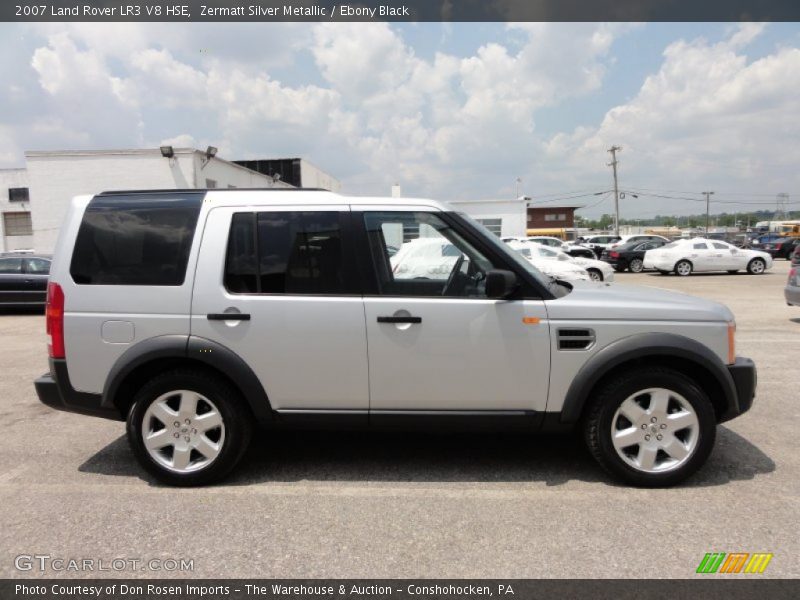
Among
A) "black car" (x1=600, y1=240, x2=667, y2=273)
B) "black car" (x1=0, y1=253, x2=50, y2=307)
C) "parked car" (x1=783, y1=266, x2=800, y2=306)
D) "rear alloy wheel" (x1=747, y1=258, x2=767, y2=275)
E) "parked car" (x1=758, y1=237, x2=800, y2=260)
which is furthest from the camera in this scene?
"parked car" (x1=758, y1=237, x2=800, y2=260)

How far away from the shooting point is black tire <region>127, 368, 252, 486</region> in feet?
11.4

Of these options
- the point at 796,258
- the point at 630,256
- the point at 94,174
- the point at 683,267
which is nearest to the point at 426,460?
the point at 796,258

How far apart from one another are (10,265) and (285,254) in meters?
12.7

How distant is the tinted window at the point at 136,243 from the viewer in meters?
3.53

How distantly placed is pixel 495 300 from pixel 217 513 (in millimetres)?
2131

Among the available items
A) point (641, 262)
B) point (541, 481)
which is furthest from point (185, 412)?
point (641, 262)

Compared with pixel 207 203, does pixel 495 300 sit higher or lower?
lower

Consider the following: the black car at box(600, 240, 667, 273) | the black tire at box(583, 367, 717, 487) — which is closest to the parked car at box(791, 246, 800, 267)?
the black tire at box(583, 367, 717, 487)

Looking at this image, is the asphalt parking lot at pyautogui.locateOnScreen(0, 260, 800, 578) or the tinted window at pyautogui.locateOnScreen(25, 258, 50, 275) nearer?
the asphalt parking lot at pyautogui.locateOnScreen(0, 260, 800, 578)

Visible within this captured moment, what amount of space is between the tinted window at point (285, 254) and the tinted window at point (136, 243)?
1.12ft

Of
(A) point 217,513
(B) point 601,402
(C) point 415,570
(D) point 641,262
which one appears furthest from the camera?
(D) point 641,262

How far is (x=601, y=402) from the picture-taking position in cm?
340

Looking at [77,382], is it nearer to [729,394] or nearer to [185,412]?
[185,412]

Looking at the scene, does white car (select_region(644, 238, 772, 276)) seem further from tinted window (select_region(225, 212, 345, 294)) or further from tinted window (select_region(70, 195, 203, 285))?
tinted window (select_region(70, 195, 203, 285))
